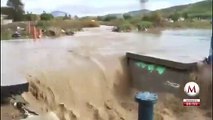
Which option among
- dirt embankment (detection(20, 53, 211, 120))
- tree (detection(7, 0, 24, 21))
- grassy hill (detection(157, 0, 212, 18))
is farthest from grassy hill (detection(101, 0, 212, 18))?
tree (detection(7, 0, 24, 21))

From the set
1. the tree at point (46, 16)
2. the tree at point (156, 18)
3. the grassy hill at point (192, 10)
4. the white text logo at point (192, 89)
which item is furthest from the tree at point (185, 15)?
the tree at point (46, 16)

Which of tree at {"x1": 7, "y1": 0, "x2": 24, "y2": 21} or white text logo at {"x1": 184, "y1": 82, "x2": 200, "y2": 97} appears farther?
white text logo at {"x1": 184, "y1": 82, "x2": 200, "y2": 97}

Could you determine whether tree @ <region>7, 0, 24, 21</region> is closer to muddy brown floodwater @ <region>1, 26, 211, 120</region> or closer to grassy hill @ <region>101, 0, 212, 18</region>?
muddy brown floodwater @ <region>1, 26, 211, 120</region>

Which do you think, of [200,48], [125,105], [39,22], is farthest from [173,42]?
[39,22]

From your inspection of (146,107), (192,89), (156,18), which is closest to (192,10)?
(156,18)

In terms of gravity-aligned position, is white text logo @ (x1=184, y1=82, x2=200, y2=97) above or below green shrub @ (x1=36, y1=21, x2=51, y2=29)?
below

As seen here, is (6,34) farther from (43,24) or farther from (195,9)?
(195,9)

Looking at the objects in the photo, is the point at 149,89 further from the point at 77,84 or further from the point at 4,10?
the point at 4,10
